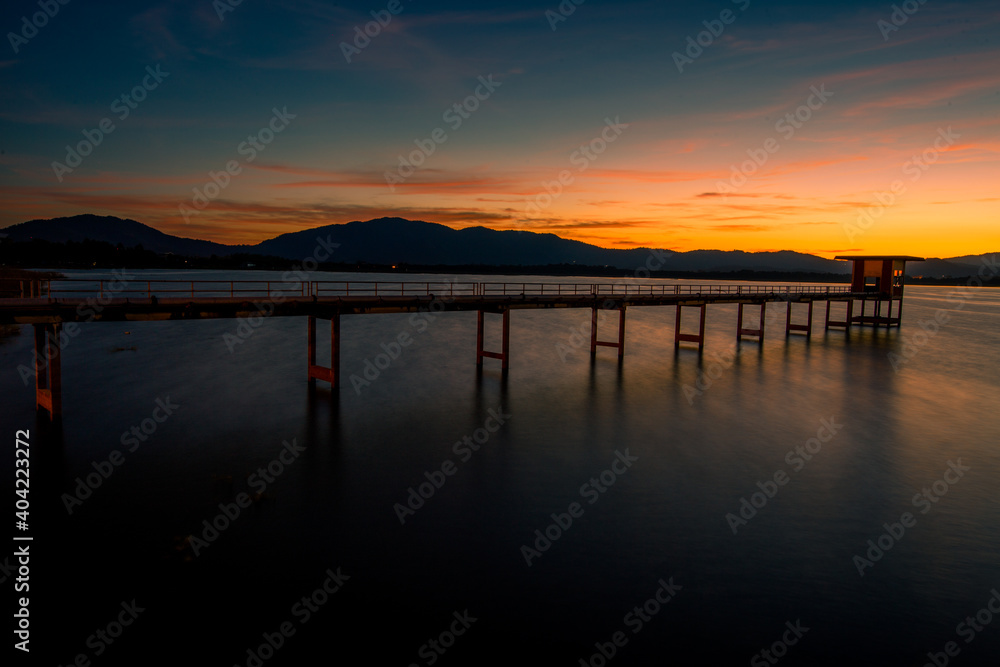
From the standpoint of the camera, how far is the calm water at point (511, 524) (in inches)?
396

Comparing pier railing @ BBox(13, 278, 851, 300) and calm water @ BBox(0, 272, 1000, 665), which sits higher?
pier railing @ BBox(13, 278, 851, 300)

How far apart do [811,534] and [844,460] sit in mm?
7504

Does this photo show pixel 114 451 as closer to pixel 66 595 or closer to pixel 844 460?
pixel 66 595

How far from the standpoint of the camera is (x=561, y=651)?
966 cm
